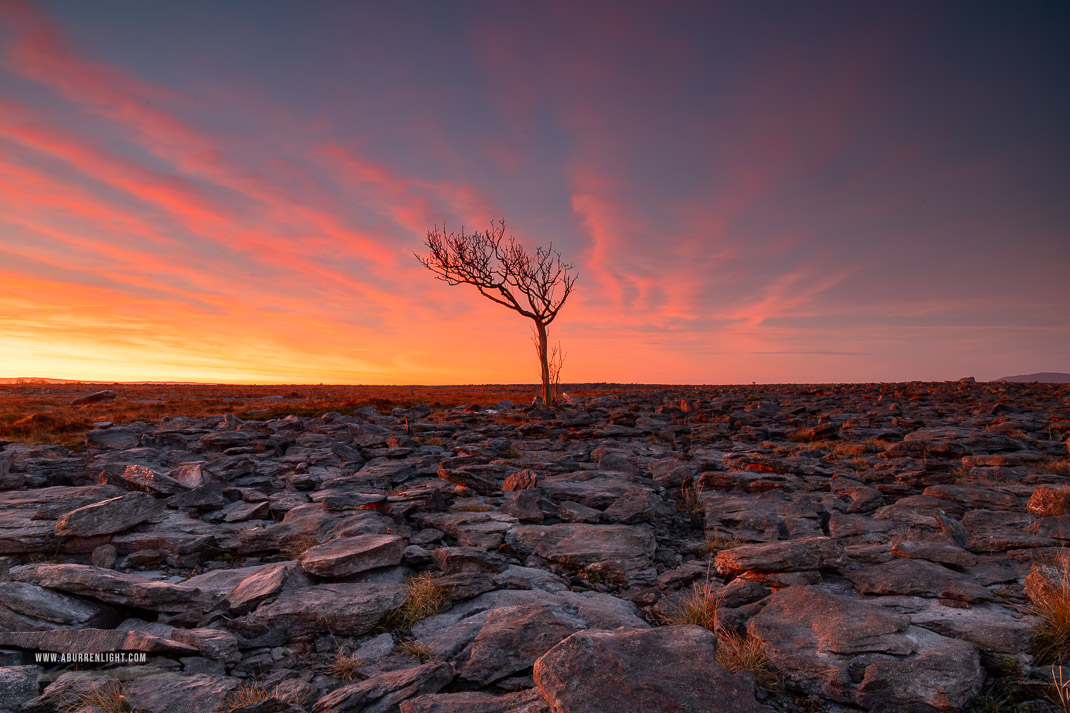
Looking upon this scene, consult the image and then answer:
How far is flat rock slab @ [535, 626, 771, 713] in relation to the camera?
11.5 feet

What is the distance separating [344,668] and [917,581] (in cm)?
585

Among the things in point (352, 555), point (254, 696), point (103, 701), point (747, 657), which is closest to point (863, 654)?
point (747, 657)

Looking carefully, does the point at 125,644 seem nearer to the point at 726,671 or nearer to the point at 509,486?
the point at 726,671

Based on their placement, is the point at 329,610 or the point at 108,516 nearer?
the point at 329,610

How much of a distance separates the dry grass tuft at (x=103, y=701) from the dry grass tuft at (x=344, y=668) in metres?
1.41

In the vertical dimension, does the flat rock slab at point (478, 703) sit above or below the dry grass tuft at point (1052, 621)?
below

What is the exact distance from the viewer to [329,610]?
5.21 metres

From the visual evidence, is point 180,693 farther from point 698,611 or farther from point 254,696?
point 698,611

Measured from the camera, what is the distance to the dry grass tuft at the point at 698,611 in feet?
16.6

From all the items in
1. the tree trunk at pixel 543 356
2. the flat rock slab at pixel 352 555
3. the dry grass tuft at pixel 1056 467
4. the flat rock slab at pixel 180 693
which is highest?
the tree trunk at pixel 543 356

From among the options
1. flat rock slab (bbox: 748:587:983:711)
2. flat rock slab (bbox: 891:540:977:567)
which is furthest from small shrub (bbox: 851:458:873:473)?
flat rock slab (bbox: 748:587:983:711)

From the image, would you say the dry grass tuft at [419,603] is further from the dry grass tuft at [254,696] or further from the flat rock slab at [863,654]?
the flat rock slab at [863,654]

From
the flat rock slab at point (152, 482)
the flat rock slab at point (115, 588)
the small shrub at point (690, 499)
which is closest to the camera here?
the flat rock slab at point (115, 588)

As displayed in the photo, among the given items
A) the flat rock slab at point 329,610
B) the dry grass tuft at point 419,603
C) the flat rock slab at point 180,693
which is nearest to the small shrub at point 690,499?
the dry grass tuft at point 419,603
